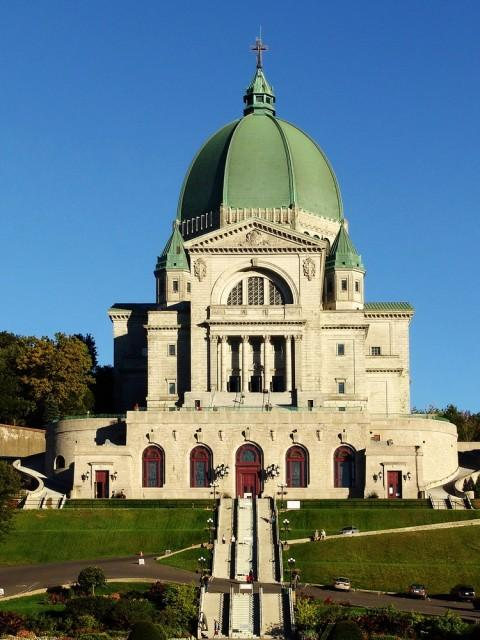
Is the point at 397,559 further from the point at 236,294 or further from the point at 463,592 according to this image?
the point at 236,294

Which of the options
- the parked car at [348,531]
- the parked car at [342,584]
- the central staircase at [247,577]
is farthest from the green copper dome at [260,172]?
the parked car at [342,584]

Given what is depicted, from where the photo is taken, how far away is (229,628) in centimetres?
7812

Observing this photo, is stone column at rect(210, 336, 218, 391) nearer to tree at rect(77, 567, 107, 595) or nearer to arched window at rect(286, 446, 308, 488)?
arched window at rect(286, 446, 308, 488)

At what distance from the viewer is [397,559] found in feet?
307

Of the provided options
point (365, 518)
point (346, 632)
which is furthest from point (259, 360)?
point (346, 632)

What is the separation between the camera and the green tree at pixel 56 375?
14012 cm

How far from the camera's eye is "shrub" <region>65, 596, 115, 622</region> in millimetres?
77938

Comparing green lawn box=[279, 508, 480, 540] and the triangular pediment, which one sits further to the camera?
the triangular pediment

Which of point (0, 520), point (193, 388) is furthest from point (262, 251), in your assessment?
point (0, 520)

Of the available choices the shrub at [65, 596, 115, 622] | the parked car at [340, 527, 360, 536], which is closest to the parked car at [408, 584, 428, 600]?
the parked car at [340, 527, 360, 536]

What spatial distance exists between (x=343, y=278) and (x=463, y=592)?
5640 centimetres

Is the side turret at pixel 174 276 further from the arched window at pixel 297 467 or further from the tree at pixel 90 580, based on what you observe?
the tree at pixel 90 580

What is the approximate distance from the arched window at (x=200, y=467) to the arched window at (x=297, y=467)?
6.18m

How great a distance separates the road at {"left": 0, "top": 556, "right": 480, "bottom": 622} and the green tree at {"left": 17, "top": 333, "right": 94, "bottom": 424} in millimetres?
44524
